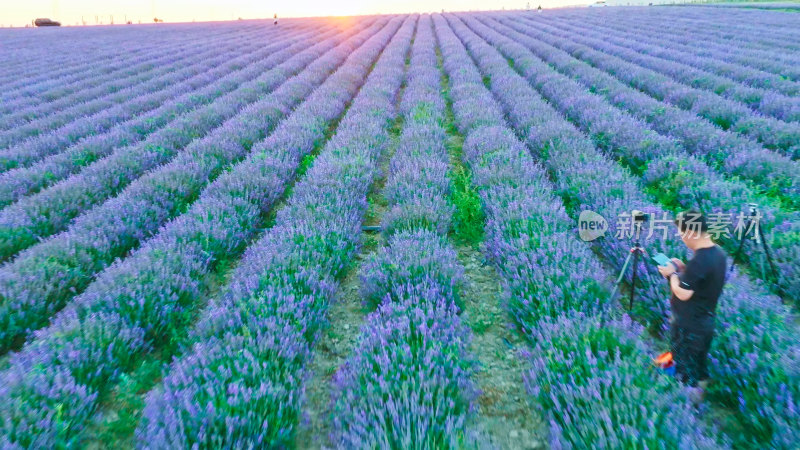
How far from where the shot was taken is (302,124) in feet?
24.9

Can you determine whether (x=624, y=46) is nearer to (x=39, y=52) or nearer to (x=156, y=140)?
(x=156, y=140)

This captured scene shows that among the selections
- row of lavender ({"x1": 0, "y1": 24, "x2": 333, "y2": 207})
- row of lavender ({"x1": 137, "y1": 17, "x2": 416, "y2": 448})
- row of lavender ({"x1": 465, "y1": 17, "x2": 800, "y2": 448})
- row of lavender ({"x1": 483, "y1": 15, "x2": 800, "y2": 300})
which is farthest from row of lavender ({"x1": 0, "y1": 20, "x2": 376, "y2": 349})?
row of lavender ({"x1": 483, "y1": 15, "x2": 800, "y2": 300})

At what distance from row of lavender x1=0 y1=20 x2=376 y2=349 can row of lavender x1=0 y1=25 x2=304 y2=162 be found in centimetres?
183

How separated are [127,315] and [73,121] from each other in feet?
28.2

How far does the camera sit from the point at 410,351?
2.39 m

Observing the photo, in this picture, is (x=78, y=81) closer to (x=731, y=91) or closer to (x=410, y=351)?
Answer: (x=410, y=351)

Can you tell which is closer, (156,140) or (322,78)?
(156,140)

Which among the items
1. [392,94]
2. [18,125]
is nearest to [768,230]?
[392,94]

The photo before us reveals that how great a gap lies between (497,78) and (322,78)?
525 cm

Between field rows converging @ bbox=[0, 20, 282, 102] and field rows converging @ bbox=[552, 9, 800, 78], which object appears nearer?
field rows converging @ bbox=[552, 9, 800, 78]

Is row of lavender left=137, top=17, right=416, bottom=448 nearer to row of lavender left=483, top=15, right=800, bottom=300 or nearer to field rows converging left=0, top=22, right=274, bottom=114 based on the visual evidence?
row of lavender left=483, top=15, right=800, bottom=300

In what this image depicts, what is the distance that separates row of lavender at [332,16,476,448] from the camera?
6.52 ft

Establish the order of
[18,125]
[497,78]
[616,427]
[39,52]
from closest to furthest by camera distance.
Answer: [616,427] < [18,125] < [497,78] < [39,52]

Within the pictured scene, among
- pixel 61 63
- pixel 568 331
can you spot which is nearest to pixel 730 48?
pixel 568 331
